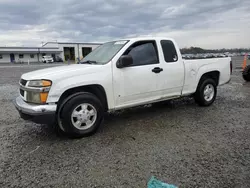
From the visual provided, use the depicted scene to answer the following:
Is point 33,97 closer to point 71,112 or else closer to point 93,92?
point 71,112

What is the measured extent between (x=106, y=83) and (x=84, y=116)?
738 mm

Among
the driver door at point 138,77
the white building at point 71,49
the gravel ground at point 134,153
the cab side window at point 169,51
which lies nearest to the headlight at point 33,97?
the gravel ground at point 134,153

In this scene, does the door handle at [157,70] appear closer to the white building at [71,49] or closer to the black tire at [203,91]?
the black tire at [203,91]

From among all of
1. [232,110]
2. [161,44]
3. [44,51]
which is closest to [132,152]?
[161,44]

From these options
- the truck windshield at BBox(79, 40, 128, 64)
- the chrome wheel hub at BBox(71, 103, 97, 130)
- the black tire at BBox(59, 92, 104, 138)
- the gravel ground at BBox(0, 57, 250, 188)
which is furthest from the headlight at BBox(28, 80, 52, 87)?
the truck windshield at BBox(79, 40, 128, 64)

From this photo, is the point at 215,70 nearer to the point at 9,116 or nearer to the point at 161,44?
the point at 161,44

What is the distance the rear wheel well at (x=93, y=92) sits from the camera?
360 centimetres

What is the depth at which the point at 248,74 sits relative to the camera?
1050cm

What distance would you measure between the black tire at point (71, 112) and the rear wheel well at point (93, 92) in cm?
Answer: 17

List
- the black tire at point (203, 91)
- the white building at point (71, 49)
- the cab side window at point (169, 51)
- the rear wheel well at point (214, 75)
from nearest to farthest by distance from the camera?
the cab side window at point (169, 51), the black tire at point (203, 91), the rear wheel well at point (214, 75), the white building at point (71, 49)

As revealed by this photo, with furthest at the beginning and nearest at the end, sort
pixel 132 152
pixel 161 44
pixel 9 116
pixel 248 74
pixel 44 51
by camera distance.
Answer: pixel 44 51, pixel 248 74, pixel 9 116, pixel 161 44, pixel 132 152

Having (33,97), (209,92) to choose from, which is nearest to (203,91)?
(209,92)

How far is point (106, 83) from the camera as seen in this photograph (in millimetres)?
3756

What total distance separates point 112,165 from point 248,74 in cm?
1048
